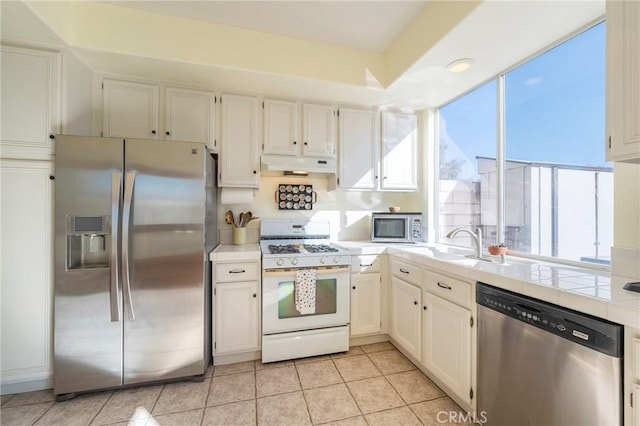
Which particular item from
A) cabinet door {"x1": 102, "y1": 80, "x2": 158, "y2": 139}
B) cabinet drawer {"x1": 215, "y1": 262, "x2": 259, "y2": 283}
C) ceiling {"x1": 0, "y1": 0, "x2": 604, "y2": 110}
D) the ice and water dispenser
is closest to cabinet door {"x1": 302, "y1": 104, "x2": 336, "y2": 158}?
ceiling {"x1": 0, "y1": 0, "x2": 604, "y2": 110}

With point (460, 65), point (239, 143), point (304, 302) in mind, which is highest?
point (460, 65)

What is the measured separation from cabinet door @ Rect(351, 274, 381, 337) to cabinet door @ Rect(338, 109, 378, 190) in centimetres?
103

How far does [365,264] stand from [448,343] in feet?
3.06

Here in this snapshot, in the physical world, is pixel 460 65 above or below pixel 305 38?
below

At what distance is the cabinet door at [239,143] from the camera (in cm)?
249

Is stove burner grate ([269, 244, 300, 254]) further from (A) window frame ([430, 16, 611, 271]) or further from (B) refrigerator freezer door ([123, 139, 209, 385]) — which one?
(A) window frame ([430, 16, 611, 271])

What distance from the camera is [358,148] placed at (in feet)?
9.39

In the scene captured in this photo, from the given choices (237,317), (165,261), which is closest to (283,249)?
(237,317)

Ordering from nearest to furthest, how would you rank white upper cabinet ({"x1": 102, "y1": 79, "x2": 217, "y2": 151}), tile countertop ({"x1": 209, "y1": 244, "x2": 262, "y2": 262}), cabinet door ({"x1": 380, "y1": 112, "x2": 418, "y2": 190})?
tile countertop ({"x1": 209, "y1": 244, "x2": 262, "y2": 262}) < white upper cabinet ({"x1": 102, "y1": 79, "x2": 217, "y2": 151}) < cabinet door ({"x1": 380, "y1": 112, "x2": 418, "y2": 190})

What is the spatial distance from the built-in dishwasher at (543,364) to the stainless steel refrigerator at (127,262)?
193 centimetres

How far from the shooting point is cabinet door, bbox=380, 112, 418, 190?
116 inches

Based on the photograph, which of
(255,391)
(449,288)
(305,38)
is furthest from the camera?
(305,38)

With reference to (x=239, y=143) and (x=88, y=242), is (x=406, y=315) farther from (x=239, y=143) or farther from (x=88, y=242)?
(x=88, y=242)

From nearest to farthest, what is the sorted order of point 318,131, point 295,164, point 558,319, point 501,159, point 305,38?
1. point 558,319
2. point 501,159
3. point 305,38
4. point 295,164
5. point 318,131
